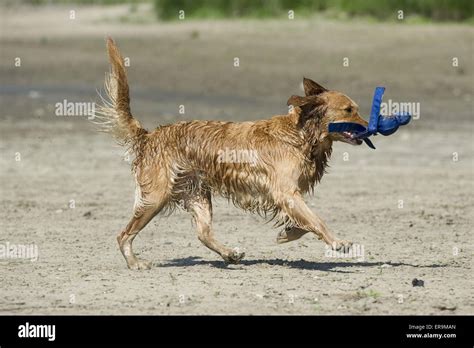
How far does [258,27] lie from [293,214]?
74.3 feet

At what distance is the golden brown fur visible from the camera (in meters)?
10.5

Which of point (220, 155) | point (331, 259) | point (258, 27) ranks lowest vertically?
point (331, 259)

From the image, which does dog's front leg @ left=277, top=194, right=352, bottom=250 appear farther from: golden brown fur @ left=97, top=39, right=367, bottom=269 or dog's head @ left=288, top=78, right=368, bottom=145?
dog's head @ left=288, top=78, right=368, bottom=145

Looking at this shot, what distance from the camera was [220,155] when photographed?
34.6 ft

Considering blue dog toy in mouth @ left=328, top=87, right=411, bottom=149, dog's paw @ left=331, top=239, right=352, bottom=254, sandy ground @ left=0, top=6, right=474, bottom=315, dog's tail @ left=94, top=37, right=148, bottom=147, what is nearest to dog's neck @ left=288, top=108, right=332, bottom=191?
blue dog toy in mouth @ left=328, top=87, right=411, bottom=149

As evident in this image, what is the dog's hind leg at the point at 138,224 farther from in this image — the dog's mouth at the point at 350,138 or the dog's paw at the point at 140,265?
the dog's mouth at the point at 350,138

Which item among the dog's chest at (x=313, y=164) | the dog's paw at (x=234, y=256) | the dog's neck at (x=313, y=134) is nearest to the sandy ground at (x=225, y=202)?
the dog's paw at (x=234, y=256)

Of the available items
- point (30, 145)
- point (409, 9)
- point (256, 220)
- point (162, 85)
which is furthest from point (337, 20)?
point (256, 220)

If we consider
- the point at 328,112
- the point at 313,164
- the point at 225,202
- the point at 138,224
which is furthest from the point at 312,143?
the point at 225,202

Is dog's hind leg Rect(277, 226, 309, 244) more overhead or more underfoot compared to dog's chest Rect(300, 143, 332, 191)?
more underfoot

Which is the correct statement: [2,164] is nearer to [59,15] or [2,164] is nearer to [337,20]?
[337,20]

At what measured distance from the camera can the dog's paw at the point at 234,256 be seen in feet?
35.3

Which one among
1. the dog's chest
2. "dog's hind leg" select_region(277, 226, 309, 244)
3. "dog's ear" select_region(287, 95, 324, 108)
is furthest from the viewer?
"dog's hind leg" select_region(277, 226, 309, 244)

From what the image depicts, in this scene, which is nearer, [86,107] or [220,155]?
[220,155]
